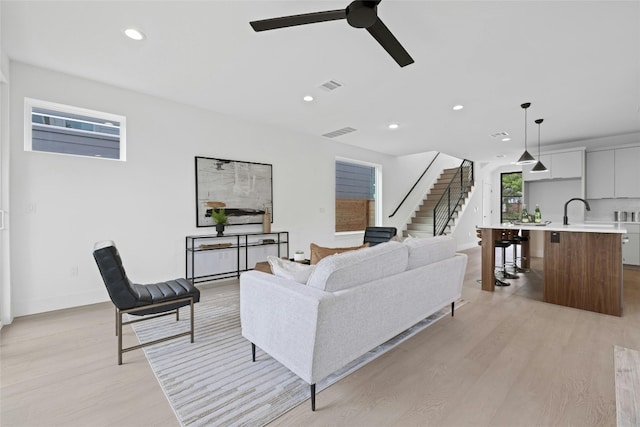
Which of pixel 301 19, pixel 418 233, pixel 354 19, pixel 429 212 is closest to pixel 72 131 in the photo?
pixel 301 19

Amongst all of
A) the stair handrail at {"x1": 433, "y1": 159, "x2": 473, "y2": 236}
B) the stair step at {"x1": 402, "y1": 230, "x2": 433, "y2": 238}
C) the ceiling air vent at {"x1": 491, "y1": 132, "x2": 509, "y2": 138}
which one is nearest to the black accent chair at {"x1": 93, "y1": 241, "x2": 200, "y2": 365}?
the ceiling air vent at {"x1": 491, "y1": 132, "x2": 509, "y2": 138}

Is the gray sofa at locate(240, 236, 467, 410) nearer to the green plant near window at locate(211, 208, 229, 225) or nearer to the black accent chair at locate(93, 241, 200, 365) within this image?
the black accent chair at locate(93, 241, 200, 365)

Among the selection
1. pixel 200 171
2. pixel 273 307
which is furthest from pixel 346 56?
pixel 200 171

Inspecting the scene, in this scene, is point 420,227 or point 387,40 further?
point 420,227

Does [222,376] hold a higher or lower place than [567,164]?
lower

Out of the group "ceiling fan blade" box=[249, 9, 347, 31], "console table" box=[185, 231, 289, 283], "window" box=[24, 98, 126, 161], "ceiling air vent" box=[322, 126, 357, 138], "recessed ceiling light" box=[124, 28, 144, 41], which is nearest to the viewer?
"ceiling fan blade" box=[249, 9, 347, 31]

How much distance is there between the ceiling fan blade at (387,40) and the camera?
1.78 m

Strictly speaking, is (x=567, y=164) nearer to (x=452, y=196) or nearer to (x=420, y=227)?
(x=452, y=196)

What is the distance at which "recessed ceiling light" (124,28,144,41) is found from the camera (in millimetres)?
2438

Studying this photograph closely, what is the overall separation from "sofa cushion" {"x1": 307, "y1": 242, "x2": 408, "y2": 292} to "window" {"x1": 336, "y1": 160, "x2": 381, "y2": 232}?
170 inches

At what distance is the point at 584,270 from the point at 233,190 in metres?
4.99

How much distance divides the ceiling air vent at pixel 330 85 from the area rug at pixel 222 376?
291 centimetres

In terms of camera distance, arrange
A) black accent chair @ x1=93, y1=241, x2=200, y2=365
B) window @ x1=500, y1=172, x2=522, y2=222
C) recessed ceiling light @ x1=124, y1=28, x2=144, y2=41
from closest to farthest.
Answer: black accent chair @ x1=93, y1=241, x2=200, y2=365, recessed ceiling light @ x1=124, y1=28, x2=144, y2=41, window @ x1=500, y1=172, x2=522, y2=222

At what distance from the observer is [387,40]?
190 cm
